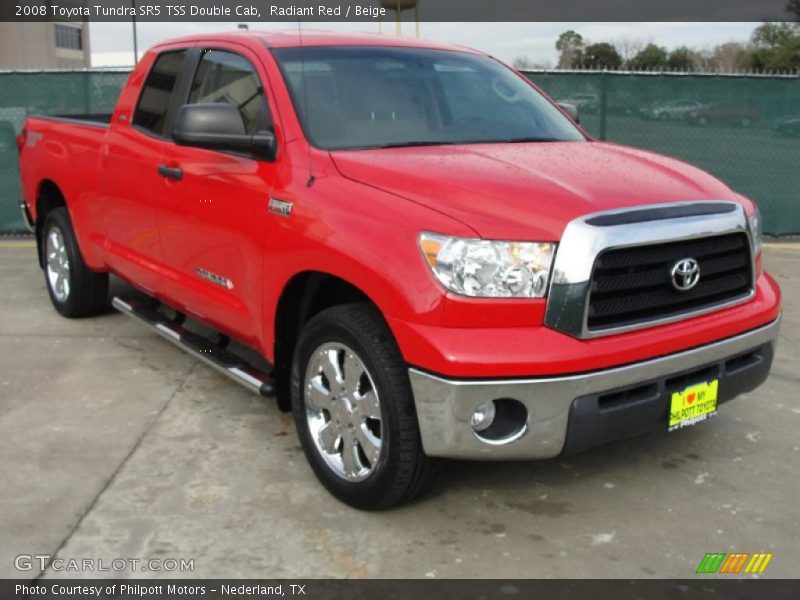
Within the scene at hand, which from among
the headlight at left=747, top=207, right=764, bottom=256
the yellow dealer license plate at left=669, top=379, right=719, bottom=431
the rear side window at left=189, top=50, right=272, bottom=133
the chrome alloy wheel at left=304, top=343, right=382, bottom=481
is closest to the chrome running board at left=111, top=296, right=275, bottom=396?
the chrome alloy wheel at left=304, top=343, right=382, bottom=481

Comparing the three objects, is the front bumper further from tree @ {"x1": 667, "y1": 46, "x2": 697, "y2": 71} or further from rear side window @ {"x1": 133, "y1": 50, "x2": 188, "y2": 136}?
tree @ {"x1": 667, "y1": 46, "x2": 697, "y2": 71}

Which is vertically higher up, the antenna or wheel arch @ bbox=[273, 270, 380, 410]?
the antenna

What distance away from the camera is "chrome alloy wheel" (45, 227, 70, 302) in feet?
20.4

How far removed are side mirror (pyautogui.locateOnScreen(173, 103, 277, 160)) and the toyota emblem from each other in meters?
1.73

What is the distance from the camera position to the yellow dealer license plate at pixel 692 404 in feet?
10.9

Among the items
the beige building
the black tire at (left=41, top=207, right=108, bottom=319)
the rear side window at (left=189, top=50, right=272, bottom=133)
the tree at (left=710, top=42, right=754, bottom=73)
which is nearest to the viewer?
the rear side window at (left=189, top=50, right=272, bottom=133)

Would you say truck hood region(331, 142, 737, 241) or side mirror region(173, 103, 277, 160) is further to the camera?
side mirror region(173, 103, 277, 160)

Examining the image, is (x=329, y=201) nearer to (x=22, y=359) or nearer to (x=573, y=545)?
(x=573, y=545)

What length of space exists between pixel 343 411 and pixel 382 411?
32 cm

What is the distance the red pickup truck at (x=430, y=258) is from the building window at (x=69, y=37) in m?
64.6

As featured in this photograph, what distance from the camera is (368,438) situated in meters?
3.39

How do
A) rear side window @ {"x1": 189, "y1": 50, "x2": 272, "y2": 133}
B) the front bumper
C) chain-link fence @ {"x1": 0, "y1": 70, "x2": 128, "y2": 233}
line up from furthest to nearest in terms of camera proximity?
chain-link fence @ {"x1": 0, "y1": 70, "x2": 128, "y2": 233}, rear side window @ {"x1": 189, "y1": 50, "x2": 272, "y2": 133}, the front bumper

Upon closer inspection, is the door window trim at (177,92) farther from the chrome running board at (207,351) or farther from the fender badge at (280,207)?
the fender badge at (280,207)

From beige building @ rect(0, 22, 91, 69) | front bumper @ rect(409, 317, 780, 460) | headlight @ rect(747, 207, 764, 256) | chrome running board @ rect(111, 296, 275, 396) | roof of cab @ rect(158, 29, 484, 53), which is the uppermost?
beige building @ rect(0, 22, 91, 69)
